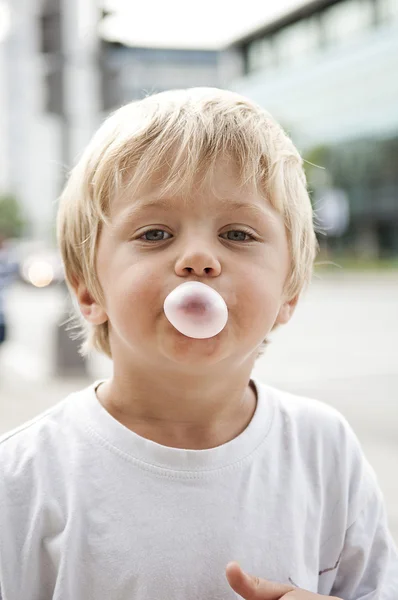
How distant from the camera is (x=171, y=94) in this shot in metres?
0.82

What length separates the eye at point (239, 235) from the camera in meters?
0.72

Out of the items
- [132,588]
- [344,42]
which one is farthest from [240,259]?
[344,42]

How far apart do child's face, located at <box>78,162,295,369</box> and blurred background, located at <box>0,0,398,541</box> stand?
0.28 metres

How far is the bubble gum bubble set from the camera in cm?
64

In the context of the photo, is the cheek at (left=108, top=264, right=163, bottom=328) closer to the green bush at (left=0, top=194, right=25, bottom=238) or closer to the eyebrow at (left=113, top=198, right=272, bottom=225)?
the eyebrow at (left=113, top=198, right=272, bottom=225)

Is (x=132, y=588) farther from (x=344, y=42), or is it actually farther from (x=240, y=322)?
(x=344, y=42)

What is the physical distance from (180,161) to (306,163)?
283mm

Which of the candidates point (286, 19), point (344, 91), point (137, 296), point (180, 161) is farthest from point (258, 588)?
Answer: point (286, 19)

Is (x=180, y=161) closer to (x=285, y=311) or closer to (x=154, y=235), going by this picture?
(x=154, y=235)

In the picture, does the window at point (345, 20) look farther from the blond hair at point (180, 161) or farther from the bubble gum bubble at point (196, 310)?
the bubble gum bubble at point (196, 310)

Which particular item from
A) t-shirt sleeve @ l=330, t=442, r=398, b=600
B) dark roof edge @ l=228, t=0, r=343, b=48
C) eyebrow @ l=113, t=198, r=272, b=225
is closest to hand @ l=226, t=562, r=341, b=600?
t-shirt sleeve @ l=330, t=442, r=398, b=600

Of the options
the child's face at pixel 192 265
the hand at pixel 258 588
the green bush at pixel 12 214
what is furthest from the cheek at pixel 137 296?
the green bush at pixel 12 214

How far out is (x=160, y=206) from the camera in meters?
0.71

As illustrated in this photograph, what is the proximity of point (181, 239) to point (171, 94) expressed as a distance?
21 cm
